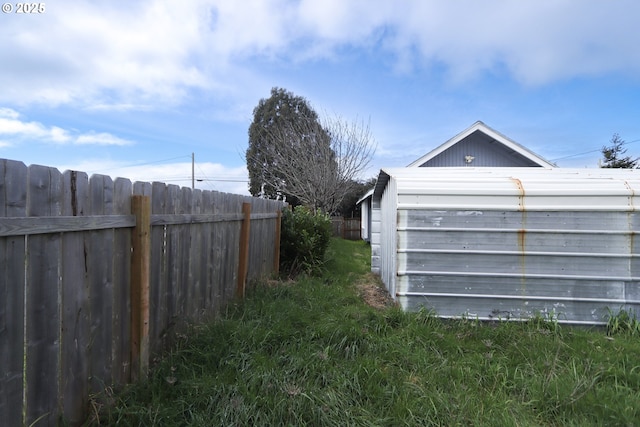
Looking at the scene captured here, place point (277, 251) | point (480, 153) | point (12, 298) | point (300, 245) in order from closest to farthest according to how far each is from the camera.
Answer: point (12, 298), point (277, 251), point (300, 245), point (480, 153)

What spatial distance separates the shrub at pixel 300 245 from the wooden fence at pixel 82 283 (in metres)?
4.14

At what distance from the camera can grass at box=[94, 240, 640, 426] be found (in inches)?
93.9

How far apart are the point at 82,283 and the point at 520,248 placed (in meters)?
4.92

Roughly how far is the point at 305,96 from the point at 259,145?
491 centimetres

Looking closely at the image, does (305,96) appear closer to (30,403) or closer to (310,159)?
(310,159)

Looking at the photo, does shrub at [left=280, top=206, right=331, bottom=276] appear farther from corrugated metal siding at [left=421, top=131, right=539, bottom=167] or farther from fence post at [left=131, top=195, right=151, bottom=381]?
corrugated metal siding at [left=421, top=131, right=539, bottom=167]

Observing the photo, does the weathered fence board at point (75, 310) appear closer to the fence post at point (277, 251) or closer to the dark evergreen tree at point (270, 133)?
the fence post at point (277, 251)

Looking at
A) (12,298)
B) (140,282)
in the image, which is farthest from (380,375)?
(12,298)

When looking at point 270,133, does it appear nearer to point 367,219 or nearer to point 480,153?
point 367,219

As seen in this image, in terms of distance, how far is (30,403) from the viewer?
178cm

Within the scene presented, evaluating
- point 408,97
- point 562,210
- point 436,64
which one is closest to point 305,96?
point 408,97

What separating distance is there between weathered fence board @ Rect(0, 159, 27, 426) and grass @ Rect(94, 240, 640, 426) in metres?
0.68

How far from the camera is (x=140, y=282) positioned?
2.62 m

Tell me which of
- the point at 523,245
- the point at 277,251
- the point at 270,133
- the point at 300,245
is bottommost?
the point at 277,251
